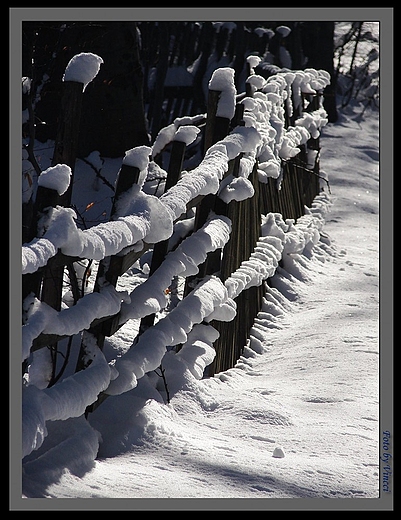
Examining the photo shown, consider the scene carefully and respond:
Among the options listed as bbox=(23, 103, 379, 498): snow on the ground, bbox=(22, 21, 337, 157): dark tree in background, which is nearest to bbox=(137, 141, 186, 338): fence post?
bbox=(23, 103, 379, 498): snow on the ground

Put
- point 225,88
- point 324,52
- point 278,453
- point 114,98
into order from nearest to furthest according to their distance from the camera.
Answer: point 278,453 < point 225,88 < point 114,98 < point 324,52

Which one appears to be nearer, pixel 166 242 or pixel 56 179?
pixel 56 179

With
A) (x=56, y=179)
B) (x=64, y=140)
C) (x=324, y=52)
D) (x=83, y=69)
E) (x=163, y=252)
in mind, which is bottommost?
(x=163, y=252)

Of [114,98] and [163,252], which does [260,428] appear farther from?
[114,98]

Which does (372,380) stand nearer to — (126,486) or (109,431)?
(109,431)

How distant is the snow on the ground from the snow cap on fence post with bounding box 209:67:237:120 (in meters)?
1.44

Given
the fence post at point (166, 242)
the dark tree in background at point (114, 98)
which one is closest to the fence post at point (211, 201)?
the fence post at point (166, 242)

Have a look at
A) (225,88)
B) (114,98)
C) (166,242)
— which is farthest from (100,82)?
(166,242)

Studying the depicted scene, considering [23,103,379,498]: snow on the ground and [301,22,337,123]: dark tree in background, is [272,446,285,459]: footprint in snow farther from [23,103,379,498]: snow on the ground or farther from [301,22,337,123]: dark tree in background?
[301,22,337,123]: dark tree in background

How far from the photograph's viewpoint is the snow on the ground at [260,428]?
2.42 metres

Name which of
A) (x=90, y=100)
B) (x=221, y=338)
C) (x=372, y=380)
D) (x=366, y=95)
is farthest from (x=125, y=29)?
(x=366, y=95)

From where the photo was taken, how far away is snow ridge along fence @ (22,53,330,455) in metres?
2.23

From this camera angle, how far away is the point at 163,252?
3369 millimetres

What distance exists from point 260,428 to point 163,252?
0.88 meters
